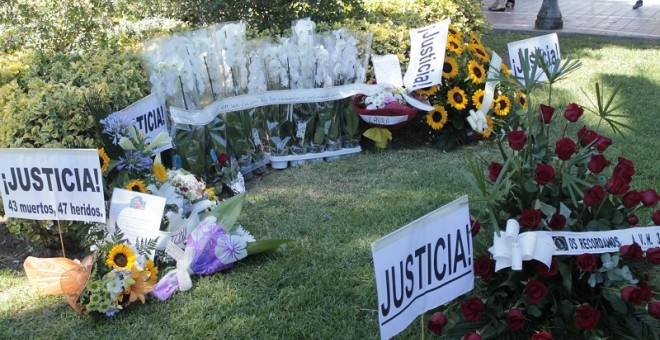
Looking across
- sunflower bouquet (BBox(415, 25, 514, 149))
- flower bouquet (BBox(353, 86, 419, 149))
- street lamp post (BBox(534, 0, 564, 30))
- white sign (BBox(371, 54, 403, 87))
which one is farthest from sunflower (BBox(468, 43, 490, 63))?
street lamp post (BBox(534, 0, 564, 30))

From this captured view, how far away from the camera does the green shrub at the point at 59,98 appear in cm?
349

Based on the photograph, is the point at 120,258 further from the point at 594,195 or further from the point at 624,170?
the point at 624,170

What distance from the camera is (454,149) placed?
523 centimetres

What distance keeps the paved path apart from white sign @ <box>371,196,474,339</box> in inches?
309

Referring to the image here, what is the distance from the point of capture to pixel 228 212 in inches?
142

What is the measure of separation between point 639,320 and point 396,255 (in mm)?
1005

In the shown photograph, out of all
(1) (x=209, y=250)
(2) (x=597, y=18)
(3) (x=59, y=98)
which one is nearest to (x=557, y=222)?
→ (1) (x=209, y=250)

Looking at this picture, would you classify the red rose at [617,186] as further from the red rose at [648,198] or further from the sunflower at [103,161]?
the sunflower at [103,161]

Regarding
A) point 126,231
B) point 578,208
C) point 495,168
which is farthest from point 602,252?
point 126,231

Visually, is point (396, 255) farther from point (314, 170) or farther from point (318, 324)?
point (314, 170)

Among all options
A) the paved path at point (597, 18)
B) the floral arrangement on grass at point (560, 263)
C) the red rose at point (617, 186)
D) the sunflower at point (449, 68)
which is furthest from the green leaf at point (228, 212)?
the paved path at point (597, 18)

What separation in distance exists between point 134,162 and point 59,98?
1.79ft

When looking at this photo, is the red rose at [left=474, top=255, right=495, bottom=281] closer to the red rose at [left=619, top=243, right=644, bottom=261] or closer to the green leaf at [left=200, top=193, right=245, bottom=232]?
the red rose at [left=619, top=243, right=644, bottom=261]

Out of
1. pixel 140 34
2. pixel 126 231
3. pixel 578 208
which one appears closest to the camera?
pixel 578 208
